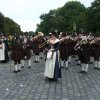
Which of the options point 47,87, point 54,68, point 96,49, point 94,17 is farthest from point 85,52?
point 94,17

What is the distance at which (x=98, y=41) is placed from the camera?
58.1ft

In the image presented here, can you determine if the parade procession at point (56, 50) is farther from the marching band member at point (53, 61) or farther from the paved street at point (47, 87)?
the paved street at point (47, 87)

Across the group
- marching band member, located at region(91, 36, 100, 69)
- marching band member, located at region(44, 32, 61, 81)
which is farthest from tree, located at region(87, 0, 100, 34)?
marching band member, located at region(44, 32, 61, 81)

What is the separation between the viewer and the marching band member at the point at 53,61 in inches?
540

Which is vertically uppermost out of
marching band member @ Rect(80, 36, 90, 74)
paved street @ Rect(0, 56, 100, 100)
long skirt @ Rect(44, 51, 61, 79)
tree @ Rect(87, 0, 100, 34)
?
tree @ Rect(87, 0, 100, 34)

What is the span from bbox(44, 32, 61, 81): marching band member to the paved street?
25 centimetres

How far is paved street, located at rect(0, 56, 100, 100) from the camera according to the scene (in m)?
10.8

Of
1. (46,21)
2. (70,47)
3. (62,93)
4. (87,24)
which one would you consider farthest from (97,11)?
(62,93)

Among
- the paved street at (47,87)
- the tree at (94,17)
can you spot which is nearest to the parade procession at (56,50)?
the paved street at (47,87)

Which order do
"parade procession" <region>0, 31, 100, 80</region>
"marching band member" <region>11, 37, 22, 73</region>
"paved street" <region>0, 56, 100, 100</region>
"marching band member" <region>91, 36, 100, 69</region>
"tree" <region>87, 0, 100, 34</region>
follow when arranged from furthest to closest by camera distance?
"tree" <region>87, 0, 100, 34</region> < "marching band member" <region>91, 36, 100, 69</region> < "marching band member" <region>11, 37, 22, 73</region> < "parade procession" <region>0, 31, 100, 80</region> < "paved street" <region>0, 56, 100, 100</region>

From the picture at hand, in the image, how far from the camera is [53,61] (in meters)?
13.8

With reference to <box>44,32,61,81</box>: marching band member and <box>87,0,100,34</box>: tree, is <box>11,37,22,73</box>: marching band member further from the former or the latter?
<box>87,0,100,34</box>: tree

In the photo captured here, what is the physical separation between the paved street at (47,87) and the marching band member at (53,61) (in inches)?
10.0

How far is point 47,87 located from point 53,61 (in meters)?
A: 1.58
